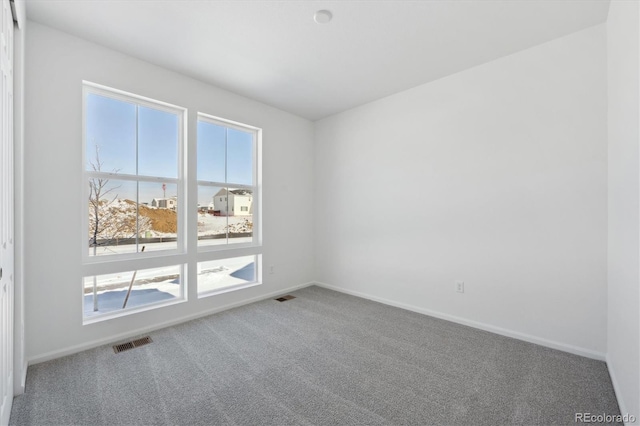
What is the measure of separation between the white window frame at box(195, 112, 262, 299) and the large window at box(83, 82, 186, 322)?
0.28 m

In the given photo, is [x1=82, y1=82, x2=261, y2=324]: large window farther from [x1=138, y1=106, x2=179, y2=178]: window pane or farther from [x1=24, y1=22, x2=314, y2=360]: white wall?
[x1=24, y1=22, x2=314, y2=360]: white wall

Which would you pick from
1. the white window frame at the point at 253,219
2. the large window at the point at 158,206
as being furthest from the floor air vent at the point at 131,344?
the white window frame at the point at 253,219

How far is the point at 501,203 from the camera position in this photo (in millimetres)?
2816

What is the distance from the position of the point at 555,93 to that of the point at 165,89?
3.94 metres

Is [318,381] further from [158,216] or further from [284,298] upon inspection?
[158,216]

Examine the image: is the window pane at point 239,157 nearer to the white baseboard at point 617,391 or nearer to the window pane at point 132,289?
the window pane at point 132,289

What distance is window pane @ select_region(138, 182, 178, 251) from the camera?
2965mm

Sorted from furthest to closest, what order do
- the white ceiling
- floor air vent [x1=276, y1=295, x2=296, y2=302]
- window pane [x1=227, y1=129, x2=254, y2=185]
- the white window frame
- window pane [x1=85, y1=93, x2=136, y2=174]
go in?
floor air vent [x1=276, y1=295, x2=296, y2=302] < window pane [x1=227, y1=129, x2=254, y2=185] < the white window frame < window pane [x1=85, y1=93, x2=136, y2=174] < the white ceiling

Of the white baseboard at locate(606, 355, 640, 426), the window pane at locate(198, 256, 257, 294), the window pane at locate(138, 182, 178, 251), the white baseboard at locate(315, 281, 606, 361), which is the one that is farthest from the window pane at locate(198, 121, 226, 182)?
the white baseboard at locate(606, 355, 640, 426)

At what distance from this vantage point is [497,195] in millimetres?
2842

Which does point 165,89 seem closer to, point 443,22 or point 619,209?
point 443,22

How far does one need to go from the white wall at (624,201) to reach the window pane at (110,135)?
3.97 metres

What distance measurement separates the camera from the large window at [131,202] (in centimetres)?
267

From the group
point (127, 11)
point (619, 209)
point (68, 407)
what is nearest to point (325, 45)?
point (127, 11)
